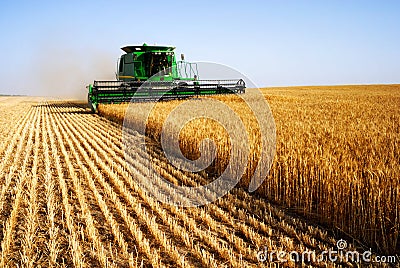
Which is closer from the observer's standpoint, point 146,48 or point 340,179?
point 340,179

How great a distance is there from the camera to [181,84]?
1783 centimetres

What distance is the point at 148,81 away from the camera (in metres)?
17.2

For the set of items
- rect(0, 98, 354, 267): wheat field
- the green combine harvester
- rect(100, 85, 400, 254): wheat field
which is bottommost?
rect(0, 98, 354, 267): wheat field

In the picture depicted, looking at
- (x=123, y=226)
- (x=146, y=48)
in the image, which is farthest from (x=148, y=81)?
(x=123, y=226)

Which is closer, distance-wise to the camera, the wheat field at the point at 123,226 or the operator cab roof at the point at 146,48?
→ the wheat field at the point at 123,226

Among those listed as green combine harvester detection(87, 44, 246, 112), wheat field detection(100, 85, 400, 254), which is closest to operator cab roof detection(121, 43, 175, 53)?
green combine harvester detection(87, 44, 246, 112)

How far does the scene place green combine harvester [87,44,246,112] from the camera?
54.2 feet

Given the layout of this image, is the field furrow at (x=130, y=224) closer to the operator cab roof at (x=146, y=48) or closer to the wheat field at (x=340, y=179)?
the wheat field at (x=340, y=179)

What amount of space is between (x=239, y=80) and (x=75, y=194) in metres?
17.2

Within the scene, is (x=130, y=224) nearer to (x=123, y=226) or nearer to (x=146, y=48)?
(x=123, y=226)

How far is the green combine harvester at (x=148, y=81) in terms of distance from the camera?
54.2 feet

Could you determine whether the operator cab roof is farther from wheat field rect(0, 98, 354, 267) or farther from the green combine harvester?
wheat field rect(0, 98, 354, 267)

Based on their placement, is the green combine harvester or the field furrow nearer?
the field furrow

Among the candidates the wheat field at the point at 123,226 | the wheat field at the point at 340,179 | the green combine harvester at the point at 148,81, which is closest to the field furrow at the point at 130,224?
the wheat field at the point at 123,226
